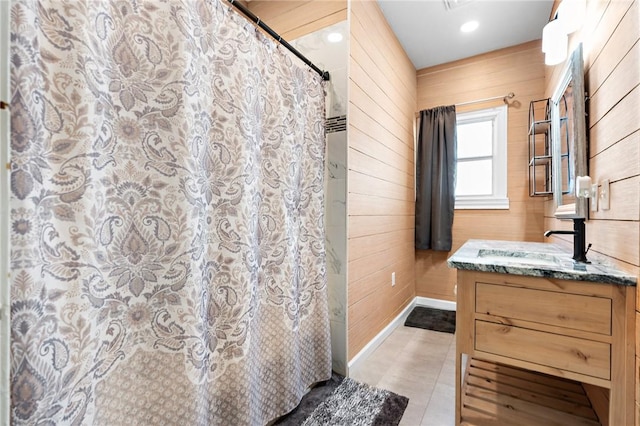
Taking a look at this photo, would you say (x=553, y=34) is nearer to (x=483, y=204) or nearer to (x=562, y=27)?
(x=562, y=27)

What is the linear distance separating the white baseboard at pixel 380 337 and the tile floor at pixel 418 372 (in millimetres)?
32

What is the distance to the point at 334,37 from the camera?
1.79 metres

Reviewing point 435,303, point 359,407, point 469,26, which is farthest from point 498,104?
point 359,407

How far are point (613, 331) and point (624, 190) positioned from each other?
0.50 m

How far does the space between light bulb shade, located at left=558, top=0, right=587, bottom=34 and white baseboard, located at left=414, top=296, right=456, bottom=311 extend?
2407 mm

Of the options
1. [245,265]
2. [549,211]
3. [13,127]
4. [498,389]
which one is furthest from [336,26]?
[498,389]

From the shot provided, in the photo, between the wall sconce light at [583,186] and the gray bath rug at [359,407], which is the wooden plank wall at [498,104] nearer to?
the wall sconce light at [583,186]

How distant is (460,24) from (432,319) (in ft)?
8.64

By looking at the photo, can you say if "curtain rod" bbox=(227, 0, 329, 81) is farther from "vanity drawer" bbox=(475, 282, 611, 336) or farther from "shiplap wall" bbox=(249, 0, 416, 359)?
"vanity drawer" bbox=(475, 282, 611, 336)

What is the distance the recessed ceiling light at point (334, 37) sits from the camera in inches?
70.1

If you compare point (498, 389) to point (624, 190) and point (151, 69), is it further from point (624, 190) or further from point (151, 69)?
point (151, 69)

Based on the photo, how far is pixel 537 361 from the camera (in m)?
1.11

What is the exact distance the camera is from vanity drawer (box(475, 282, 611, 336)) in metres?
1.02

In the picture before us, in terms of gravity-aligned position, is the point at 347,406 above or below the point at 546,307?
below
